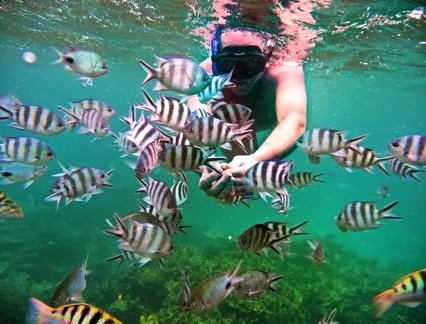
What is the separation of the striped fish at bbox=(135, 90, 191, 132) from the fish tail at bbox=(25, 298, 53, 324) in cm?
182

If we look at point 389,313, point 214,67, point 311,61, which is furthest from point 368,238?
point 214,67

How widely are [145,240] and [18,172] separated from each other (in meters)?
3.32

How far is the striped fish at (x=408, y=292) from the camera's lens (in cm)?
315

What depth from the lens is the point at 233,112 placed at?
3.60 meters

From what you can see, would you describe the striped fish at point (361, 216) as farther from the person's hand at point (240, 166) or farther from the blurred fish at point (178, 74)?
the blurred fish at point (178, 74)

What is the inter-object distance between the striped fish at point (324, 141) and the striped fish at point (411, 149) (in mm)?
721

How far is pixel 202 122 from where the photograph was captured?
9.98 ft

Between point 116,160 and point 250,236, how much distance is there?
36967mm

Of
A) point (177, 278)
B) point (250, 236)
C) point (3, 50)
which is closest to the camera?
point (250, 236)

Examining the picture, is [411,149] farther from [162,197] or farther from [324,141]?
[162,197]

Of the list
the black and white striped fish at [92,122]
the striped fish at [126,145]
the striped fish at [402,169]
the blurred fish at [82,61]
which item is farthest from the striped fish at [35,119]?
the striped fish at [402,169]

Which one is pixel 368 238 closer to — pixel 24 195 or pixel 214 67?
pixel 24 195

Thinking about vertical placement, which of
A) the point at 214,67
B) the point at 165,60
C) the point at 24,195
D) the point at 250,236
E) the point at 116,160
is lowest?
the point at 24,195

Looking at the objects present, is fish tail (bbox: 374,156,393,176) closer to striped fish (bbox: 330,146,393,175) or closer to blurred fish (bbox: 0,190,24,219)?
striped fish (bbox: 330,146,393,175)
